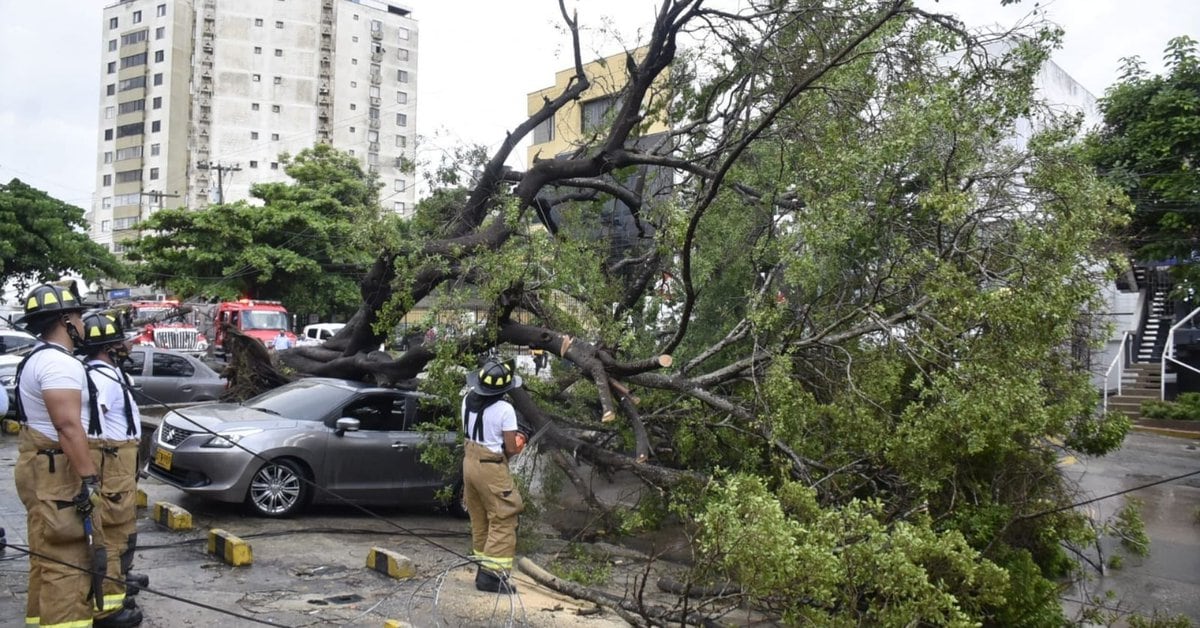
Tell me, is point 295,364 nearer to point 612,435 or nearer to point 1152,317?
point 612,435

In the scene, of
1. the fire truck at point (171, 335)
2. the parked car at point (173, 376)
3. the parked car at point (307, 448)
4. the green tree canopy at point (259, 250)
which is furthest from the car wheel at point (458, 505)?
the green tree canopy at point (259, 250)

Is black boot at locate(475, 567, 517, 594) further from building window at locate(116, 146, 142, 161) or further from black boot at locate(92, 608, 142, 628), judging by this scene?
building window at locate(116, 146, 142, 161)

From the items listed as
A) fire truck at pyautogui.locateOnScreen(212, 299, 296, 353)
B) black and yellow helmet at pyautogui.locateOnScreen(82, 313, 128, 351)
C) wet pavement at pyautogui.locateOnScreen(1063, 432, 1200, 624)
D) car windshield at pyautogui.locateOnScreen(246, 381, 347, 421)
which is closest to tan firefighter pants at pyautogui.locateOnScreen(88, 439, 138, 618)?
black and yellow helmet at pyautogui.locateOnScreen(82, 313, 128, 351)

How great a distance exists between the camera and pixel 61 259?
27.4 metres

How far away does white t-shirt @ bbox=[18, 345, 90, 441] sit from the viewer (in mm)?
4590

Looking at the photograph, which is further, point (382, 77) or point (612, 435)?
point (382, 77)

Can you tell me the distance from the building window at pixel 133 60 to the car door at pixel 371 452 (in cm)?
6342

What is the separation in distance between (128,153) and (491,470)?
67.4m

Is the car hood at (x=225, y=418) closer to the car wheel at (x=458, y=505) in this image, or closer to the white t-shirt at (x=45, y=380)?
the car wheel at (x=458, y=505)

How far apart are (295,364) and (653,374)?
545 cm

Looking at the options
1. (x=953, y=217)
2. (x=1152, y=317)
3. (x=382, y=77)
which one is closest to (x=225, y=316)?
(x=953, y=217)

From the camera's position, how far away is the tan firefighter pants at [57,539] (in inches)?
182

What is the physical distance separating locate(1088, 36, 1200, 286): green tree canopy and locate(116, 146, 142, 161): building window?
62.2 metres

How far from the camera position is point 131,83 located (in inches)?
2498
